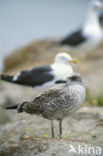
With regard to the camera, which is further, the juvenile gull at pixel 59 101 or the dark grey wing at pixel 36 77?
the dark grey wing at pixel 36 77

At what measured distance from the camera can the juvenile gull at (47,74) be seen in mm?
7777

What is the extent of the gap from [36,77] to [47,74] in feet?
0.90

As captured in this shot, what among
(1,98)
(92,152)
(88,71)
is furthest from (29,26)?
(92,152)

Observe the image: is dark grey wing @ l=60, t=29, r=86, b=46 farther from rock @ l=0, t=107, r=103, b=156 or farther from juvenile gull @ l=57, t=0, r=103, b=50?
rock @ l=0, t=107, r=103, b=156

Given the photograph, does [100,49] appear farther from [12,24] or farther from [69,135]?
[69,135]

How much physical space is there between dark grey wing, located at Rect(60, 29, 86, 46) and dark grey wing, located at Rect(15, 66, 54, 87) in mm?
5073

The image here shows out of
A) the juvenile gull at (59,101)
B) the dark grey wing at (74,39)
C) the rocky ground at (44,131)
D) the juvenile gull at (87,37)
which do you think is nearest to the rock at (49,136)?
the rocky ground at (44,131)

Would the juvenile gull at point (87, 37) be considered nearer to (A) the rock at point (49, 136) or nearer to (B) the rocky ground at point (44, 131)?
(B) the rocky ground at point (44, 131)

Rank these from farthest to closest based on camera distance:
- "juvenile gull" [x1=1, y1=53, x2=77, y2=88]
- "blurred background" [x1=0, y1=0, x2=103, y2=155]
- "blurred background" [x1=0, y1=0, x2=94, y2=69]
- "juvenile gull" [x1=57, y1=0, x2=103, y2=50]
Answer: "blurred background" [x1=0, y1=0, x2=94, y2=69]
"juvenile gull" [x1=57, y1=0, x2=103, y2=50]
"juvenile gull" [x1=1, y1=53, x2=77, y2=88]
"blurred background" [x1=0, y1=0, x2=103, y2=155]

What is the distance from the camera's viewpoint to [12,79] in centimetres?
821

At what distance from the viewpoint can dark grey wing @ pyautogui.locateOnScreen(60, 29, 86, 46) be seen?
42.7 feet

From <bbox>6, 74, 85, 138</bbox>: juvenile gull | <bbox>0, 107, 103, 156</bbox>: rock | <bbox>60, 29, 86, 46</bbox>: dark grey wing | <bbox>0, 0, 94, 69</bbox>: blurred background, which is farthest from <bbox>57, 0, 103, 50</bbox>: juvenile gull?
<bbox>6, 74, 85, 138</bbox>: juvenile gull

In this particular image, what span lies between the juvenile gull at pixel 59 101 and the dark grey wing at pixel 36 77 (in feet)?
7.53

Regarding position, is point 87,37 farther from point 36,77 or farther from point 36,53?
point 36,77
